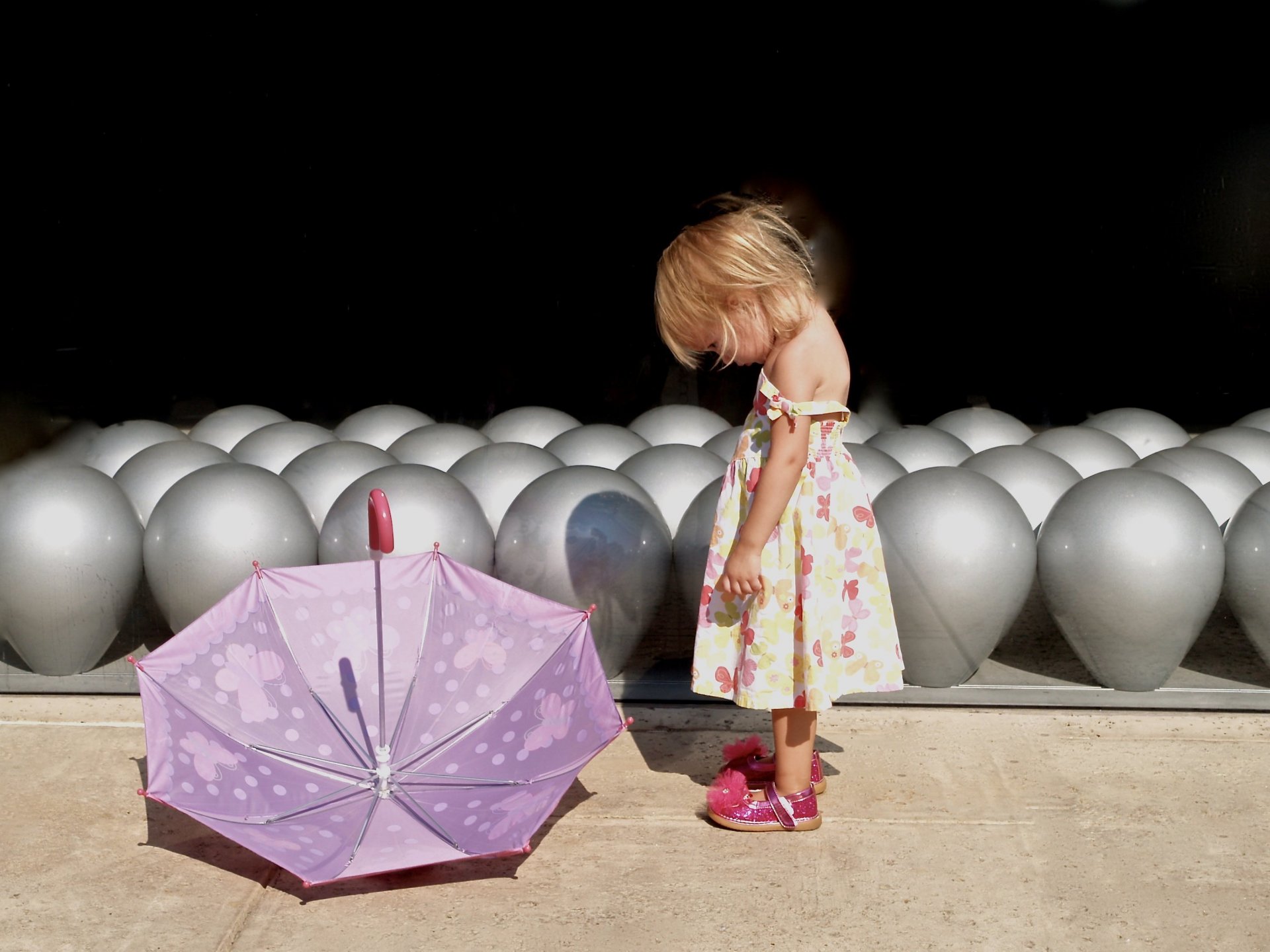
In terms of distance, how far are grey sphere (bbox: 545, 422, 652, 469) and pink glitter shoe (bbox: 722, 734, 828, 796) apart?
207 cm

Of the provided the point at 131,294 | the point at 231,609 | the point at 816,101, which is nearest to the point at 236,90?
the point at 131,294

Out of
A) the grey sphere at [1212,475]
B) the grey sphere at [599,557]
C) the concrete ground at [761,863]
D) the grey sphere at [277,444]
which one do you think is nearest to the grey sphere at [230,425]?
the grey sphere at [277,444]

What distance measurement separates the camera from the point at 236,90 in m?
7.99

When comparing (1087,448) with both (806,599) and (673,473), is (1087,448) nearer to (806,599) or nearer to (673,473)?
(673,473)

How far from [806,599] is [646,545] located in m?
1.16

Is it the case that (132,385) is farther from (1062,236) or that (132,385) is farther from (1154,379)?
(1154,379)

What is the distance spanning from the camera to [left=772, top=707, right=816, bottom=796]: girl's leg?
3342mm

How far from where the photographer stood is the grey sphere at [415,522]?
14.6 feet

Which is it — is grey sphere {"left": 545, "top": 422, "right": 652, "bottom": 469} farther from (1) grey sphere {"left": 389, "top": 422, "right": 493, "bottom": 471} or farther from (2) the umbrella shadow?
(2) the umbrella shadow

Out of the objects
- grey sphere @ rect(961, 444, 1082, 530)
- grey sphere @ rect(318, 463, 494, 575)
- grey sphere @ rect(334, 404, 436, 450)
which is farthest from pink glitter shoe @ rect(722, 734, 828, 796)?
grey sphere @ rect(334, 404, 436, 450)

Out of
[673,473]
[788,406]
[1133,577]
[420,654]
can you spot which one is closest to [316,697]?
[420,654]

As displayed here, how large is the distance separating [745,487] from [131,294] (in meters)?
6.02

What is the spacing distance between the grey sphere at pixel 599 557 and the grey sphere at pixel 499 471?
42cm

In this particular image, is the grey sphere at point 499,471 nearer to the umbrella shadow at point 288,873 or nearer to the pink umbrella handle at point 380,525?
the umbrella shadow at point 288,873
